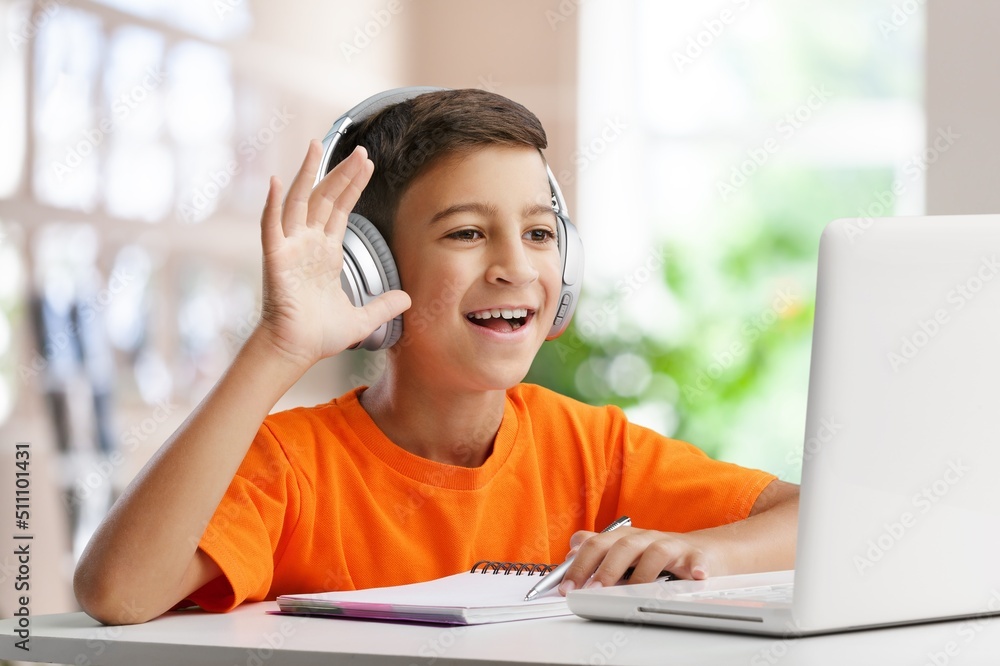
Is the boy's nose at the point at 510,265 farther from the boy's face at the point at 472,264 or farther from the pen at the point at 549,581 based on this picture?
the pen at the point at 549,581

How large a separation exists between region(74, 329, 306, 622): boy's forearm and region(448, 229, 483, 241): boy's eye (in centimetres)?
35

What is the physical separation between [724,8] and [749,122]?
1.67 ft

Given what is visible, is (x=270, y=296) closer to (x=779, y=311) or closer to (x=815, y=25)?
(x=779, y=311)

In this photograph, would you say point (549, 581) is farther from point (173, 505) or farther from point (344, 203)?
point (344, 203)

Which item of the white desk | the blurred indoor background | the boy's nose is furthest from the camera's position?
the blurred indoor background

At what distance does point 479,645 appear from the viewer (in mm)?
699

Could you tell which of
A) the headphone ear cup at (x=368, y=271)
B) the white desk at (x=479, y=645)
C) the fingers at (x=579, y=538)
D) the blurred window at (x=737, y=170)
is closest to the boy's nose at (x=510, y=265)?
the headphone ear cup at (x=368, y=271)

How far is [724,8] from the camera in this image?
4430 mm

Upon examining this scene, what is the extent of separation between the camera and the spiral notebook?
31.4 inches

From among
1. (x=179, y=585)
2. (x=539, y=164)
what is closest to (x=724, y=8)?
(x=539, y=164)

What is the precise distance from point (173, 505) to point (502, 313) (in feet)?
1.62

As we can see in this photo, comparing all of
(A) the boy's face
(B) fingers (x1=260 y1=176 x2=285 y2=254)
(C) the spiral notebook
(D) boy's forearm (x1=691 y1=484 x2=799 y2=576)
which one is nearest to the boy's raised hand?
(B) fingers (x1=260 y1=176 x2=285 y2=254)

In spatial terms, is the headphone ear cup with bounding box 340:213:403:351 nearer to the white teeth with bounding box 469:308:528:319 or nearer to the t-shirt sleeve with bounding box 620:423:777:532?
the white teeth with bounding box 469:308:528:319

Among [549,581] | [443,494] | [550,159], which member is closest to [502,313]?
[443,494]
